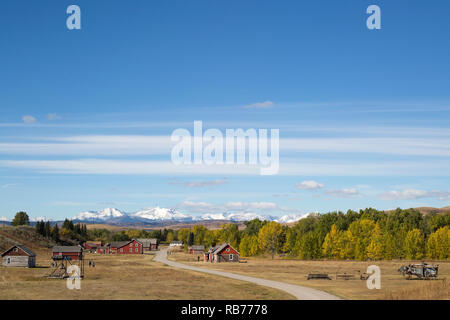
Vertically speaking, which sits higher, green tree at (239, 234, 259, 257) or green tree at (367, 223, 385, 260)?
green tree at (367, 223, 385, 260)

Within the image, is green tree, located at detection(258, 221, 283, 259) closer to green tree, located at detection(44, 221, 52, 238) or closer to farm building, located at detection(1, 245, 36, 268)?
farm building, located at detection(1, 245, 36, 268)

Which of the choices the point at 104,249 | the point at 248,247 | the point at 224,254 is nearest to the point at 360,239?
the point at 224,254

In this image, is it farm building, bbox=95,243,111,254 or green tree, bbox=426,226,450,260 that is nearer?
green tree, bbox=426,226,450,260

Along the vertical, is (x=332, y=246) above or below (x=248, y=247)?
above

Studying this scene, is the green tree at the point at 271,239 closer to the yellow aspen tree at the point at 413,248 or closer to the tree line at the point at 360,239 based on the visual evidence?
the tree line at the point at 360,239

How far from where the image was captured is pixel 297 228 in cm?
15688

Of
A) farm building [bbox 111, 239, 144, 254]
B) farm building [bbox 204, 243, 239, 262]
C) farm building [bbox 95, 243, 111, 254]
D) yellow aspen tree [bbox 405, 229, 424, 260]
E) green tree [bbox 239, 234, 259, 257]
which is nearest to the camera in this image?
yellow aspen tree [bbox 405, 229, 424, 260]

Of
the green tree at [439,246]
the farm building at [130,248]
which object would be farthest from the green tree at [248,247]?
the green tree at [439,246]

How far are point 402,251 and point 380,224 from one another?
18.1 metres

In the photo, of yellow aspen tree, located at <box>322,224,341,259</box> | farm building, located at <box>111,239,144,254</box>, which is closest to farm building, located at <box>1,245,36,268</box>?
yellow aspen tree, located at <box>322,224,341,259</box>

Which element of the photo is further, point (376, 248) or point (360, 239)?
point (360, 239)

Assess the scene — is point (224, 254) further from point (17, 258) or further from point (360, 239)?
point (17, 258)
